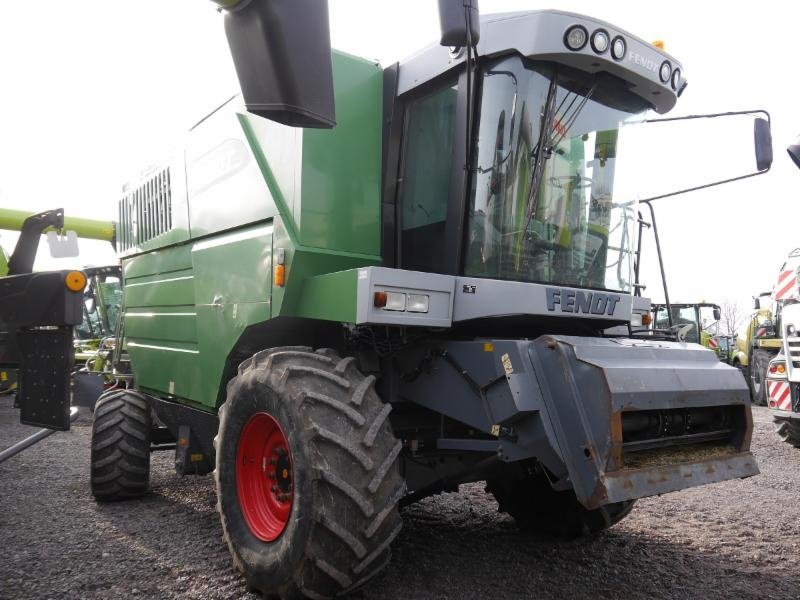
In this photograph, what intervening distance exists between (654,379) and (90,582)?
291 centimetres

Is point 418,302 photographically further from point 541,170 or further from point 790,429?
point 790,429

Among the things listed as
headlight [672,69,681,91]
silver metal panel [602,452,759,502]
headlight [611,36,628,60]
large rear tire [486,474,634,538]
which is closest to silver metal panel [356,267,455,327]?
silver metal panel [602,452,759,502]

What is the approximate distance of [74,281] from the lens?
381cm

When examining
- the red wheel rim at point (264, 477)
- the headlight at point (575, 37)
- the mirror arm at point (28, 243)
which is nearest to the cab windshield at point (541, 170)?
the headlight at point (575, 37)

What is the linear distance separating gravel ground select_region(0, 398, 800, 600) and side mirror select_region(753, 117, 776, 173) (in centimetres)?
222

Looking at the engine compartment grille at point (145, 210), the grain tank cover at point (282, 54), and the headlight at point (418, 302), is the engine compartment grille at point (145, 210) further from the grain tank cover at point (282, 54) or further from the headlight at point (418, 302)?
the grain tank cover at point (282, 54)

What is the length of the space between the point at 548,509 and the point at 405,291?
6.67 feet

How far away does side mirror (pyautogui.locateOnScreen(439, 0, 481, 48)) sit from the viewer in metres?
2.25

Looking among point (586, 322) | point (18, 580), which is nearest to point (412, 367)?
point (586, 322)

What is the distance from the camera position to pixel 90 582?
10.8 ft

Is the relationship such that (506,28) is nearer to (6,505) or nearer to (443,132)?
(443,132)

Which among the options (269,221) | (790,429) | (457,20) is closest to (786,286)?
(790,429)

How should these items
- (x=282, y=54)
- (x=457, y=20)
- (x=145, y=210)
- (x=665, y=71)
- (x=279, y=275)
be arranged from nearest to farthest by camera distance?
(x=282, y=54) < (x=457, y=20) < (x=279, y=275) < (x=665, y=71) < (x=145, y=210)

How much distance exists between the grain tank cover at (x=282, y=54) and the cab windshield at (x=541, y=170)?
1540mm
